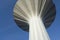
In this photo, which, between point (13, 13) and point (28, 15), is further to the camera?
point (13, 13)

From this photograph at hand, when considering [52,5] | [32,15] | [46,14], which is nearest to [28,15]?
[32,15]

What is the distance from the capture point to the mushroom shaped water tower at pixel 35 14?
1768 centimetres

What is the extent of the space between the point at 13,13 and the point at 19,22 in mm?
1776

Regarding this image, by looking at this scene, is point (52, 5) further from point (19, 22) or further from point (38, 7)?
point (19, 22)

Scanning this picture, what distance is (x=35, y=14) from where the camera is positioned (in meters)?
19.3

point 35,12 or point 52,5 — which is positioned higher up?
point 52,5

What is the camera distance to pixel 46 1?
66.3ft

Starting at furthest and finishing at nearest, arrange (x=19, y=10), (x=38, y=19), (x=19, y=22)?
1. (x=19, y=22)
2. (x=19, y=10)
3. (x=38, y=19)

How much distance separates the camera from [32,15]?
1938cm

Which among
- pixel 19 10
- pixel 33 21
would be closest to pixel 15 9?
pixel 19 10

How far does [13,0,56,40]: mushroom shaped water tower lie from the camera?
696 inches

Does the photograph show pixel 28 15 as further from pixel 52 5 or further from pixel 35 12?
pixel 52 5

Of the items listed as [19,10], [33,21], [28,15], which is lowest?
[33,21]

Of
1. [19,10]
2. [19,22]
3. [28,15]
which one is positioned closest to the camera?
[28,15]
